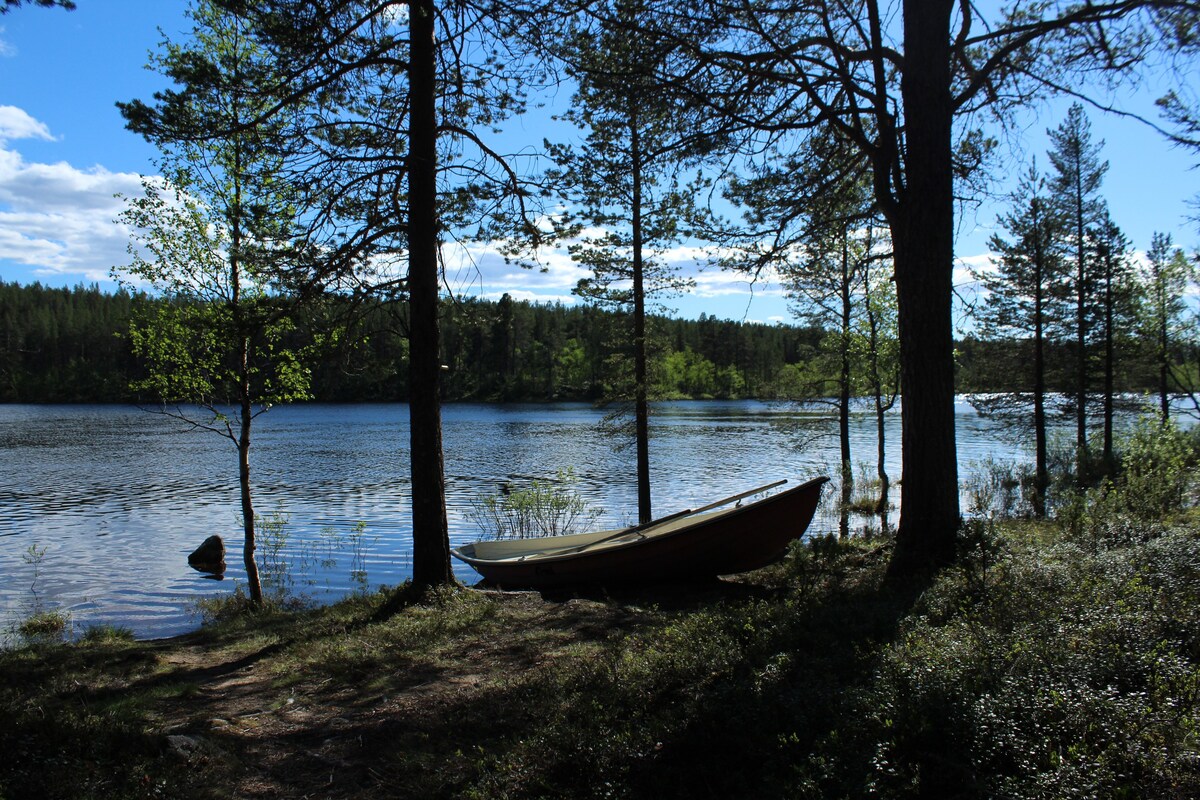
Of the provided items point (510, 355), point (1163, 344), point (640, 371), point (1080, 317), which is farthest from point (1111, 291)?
point (510, 355)

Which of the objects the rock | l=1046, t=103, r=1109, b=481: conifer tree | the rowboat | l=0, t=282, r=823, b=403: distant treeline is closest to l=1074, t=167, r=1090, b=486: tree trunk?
l=1046, t=103, r=1109, b=481: conifer tree

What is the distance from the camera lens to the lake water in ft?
45.4

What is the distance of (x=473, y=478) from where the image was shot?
93.6 ft

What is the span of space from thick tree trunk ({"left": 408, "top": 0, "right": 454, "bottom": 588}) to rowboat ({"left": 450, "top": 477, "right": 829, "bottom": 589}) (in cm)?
266

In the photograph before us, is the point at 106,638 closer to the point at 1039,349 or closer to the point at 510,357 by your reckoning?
the point at 1039,349

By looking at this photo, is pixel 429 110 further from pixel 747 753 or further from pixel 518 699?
pixel 747 753

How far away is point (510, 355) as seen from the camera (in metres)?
98.8

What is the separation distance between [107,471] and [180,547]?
53.6 feet

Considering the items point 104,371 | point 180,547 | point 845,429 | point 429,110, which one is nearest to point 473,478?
point 180,547

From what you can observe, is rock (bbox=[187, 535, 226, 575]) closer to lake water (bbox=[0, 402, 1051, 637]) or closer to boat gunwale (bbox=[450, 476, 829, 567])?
lake water (bbox=[0, 402, 1051, 637])

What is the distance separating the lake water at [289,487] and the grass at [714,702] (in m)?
6.76

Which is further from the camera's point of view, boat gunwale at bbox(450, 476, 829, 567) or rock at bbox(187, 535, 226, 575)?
rock at bbox(187, 535, 226, 575)

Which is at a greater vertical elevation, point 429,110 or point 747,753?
point 429,110

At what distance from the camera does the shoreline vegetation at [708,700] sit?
10.6 ft
